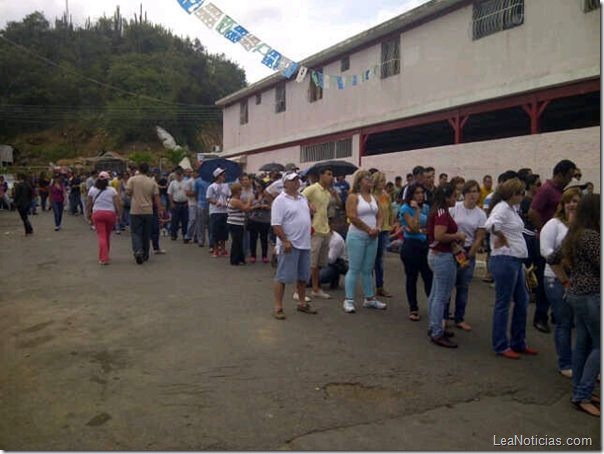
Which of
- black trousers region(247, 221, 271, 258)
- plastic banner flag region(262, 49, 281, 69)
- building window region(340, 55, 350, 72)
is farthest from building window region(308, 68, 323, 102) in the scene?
black trousers region(247, 221, 271, 258)

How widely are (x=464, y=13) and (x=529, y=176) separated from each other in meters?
9.45

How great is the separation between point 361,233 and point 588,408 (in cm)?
332

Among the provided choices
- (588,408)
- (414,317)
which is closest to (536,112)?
(414,317)

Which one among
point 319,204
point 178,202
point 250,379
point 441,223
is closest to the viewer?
point 250,379

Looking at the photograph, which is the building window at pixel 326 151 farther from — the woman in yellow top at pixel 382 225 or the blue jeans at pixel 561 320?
the blue jeans at pixel 561 320

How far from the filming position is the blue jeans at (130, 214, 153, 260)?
Result: 34.5 ft

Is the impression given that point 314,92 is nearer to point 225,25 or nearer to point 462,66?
point 462,66

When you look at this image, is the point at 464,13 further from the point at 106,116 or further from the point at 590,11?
the point at 106,116

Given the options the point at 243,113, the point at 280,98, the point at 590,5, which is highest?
the point at 243,113

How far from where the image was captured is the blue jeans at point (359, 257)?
6926 millimetres

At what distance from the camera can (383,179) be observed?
7.41 m

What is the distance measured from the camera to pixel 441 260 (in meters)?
5.70

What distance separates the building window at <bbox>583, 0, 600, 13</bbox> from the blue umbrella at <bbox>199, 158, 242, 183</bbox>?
877 cm

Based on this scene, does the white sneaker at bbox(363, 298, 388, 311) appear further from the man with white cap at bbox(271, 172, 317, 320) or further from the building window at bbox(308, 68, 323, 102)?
the building window at bbox(308, 68, 323, 102)
